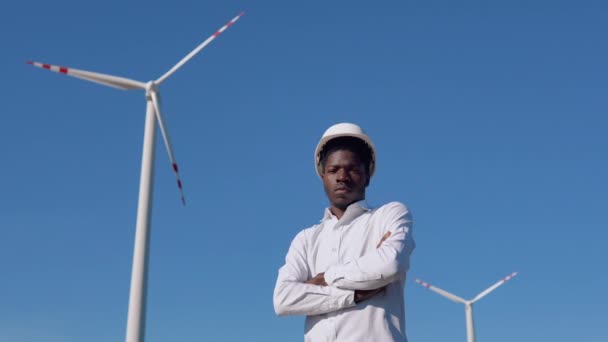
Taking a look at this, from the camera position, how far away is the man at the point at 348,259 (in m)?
7.30

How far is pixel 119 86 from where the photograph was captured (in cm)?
2144

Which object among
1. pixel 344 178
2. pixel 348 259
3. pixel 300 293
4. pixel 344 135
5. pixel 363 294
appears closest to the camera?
pixel 363 294

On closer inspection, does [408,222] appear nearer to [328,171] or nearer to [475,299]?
[328,171]

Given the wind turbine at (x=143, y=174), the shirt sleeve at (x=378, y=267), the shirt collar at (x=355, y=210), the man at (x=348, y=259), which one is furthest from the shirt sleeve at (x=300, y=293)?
the wind turbine at (x=143, y=174)

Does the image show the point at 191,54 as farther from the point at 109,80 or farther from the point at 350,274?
the point at 350,274

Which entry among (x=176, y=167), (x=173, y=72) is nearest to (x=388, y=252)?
(x=176, y=167)

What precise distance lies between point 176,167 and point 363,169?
1225 centimetres

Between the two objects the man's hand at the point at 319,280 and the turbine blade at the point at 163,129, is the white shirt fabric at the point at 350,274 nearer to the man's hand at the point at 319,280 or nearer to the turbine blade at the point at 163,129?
the man's hand at the point at 319,280

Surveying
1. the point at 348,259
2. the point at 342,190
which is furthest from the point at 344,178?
the point at 348,259

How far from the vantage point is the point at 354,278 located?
728 centimetres

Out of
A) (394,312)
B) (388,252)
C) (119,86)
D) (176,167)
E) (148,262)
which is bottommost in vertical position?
(394,312)

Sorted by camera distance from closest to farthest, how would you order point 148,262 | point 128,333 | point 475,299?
1. point 128,333
2. point 148,262
3. point 475,299

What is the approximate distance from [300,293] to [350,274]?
632 mm

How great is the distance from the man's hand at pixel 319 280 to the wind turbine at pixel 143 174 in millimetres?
→ 7943
